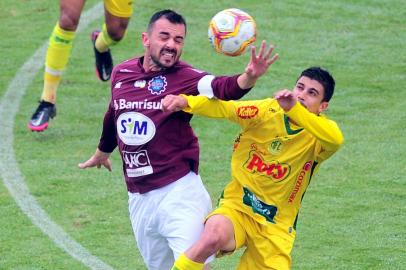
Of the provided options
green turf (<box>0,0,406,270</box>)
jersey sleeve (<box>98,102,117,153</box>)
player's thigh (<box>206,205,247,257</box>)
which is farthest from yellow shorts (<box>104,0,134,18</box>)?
player's thigh (<box>206,205,247,257</box>)

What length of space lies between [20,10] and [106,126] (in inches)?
281

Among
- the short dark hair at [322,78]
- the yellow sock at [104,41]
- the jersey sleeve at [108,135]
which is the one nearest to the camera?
the short dark hair at [322,78]

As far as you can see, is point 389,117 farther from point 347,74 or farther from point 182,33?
point 182,33

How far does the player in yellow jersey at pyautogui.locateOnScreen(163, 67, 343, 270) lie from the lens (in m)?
6.70

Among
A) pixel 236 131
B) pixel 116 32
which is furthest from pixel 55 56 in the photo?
pixel 236 131

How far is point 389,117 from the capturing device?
11062mm

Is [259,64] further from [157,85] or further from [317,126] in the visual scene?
[157,85]

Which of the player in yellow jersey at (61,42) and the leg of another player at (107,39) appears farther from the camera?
the leg of another player at (107,39)

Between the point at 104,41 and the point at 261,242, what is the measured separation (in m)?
4.39

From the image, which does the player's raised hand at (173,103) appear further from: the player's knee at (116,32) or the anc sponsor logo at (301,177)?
the player's knee at (116,32)

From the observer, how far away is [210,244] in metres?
6.39

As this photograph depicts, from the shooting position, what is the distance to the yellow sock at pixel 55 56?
10.2 meters

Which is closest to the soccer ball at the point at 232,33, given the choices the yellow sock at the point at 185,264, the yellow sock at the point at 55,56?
the yellow sock at the point at 185,264

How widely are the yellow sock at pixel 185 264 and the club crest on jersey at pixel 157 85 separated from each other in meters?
0.96
